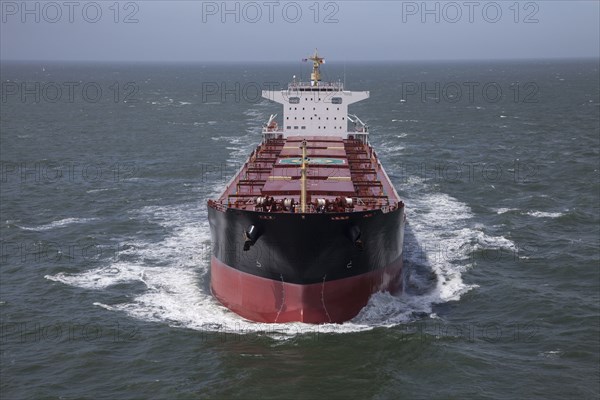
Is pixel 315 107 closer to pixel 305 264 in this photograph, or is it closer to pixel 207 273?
pixel 207 273

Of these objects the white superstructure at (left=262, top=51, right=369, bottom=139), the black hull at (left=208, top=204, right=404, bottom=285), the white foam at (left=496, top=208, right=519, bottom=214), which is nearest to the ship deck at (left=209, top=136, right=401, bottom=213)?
the black hull at (left=208, top=204, right=404, bottom=285)

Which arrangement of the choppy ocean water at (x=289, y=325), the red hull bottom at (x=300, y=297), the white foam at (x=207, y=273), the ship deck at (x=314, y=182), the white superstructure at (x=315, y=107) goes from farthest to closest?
the white superstructure at (x=315, y=107) < the ship deck at (x=314, y=182) < the white foam at (x=207, y=273) < the red hull bottom at (x=300, y=297) < the choppy ocean water at (x=289, y=325)

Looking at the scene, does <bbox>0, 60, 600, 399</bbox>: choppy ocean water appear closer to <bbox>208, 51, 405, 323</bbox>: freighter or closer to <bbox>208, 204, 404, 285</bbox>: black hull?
<bbox>208, 51, 405, 323</bbox>: freighter

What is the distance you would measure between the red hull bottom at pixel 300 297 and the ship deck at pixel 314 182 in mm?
3091

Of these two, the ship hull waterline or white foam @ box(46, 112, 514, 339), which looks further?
white foam @ box(46, 112, 514, 339)

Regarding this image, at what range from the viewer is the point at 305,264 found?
2756 centimetres

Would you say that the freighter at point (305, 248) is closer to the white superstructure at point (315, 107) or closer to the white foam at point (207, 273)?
the white foam at point (207, 273)

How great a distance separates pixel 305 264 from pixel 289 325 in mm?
2811

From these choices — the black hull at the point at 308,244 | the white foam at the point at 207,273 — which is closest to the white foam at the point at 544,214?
the white foam at the point at 207,273

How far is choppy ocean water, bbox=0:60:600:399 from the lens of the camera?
80.3 ft

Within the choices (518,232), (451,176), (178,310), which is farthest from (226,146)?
(178,310)

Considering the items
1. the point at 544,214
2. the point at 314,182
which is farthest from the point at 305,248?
the point at 544,214

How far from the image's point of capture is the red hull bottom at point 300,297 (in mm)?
28062

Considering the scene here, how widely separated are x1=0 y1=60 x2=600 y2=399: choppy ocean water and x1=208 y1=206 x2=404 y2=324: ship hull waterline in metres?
0.80
